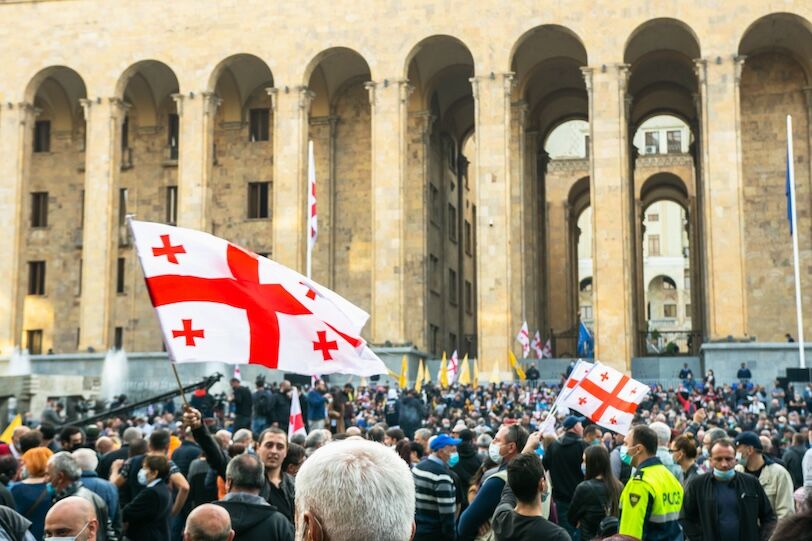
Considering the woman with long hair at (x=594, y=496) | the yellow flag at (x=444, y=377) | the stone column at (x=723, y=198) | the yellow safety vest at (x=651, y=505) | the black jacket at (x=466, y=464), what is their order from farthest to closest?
the stone column at (x=723, y=198)
the yellow flag at (x=444, y=377)
the black jacket at (x=466, y=464)
the woman with long hair at (x=594, y=496)
the yellow safety vest at (x=651, y=505)

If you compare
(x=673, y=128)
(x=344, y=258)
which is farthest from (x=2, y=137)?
(x=673, y=128)

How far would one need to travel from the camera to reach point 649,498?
7535 millimetres

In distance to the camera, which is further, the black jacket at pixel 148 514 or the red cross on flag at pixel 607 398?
the red cross on flag at pixel 607 398

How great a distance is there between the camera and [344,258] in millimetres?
43094

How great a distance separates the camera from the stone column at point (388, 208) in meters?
38.3

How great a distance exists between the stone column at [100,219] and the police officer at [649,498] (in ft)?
114

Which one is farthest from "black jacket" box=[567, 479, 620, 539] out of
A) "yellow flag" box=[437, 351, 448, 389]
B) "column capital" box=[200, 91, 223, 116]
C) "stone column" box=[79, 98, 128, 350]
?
"column capital" box=[200, 91, 223, 116]

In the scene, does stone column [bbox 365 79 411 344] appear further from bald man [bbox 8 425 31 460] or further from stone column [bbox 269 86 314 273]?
bald man [bbox 8 425 31 460]

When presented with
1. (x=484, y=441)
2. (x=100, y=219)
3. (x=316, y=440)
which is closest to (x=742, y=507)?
(x=316, y=440)

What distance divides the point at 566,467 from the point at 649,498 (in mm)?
2697

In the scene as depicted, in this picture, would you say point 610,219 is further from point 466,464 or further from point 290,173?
point 466,464

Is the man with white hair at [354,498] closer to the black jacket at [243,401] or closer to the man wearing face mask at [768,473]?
the man wearing face mask at [768,473]

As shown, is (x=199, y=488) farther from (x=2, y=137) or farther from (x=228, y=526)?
(x=2, y=137)

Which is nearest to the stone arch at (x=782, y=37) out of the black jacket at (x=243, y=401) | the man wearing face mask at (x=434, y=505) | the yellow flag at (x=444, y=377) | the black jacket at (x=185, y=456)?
the yellow flag at (x=444, y=377)
